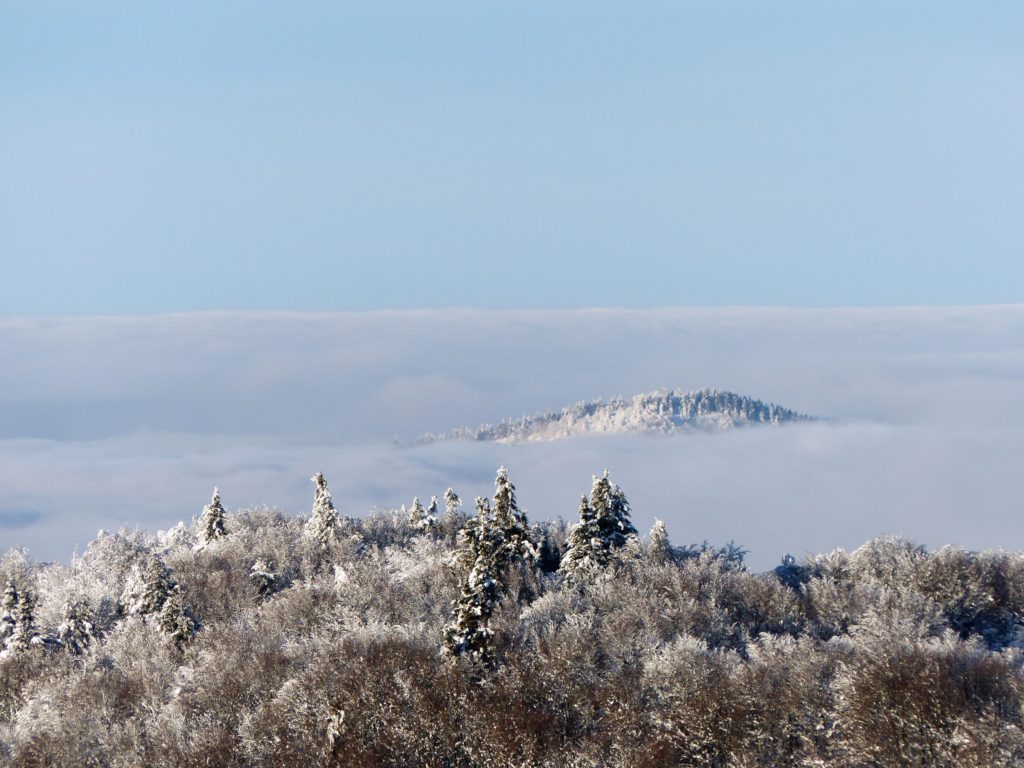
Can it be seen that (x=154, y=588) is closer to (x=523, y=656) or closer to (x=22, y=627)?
(x=22, y=627)

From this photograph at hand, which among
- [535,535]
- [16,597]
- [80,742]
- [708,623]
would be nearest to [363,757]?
[80,742]

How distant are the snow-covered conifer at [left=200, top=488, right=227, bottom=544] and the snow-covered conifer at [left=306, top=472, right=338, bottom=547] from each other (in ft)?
30.6

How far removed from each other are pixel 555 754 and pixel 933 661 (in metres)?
19.3

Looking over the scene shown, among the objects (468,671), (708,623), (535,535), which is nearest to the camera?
(468,671)

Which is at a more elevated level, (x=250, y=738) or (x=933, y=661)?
(x=933, y=661)

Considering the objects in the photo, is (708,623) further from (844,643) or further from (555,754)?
(555,754)

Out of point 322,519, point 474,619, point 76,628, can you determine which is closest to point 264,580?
point 322,519

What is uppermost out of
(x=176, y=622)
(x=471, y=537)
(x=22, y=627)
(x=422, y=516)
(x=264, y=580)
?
(x=471, y=537)

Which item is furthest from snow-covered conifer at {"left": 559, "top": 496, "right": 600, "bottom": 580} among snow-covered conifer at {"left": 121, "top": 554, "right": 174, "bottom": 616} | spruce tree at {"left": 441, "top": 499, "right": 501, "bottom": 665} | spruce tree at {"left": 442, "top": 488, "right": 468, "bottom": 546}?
spruce tree at {"left": 442, "top": 488, "right": 468, "bottom": 546}

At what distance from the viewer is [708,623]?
274 ft

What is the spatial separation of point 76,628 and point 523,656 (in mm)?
37926

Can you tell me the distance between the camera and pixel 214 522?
121 m

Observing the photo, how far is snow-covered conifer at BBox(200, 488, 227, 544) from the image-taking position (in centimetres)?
11925

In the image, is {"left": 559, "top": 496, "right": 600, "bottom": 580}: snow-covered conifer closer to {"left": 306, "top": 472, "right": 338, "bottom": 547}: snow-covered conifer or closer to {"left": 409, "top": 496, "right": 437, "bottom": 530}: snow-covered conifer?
{"left": 306, "top": 472, "right": 338, "bottom": 547}: snow-covered conifer
